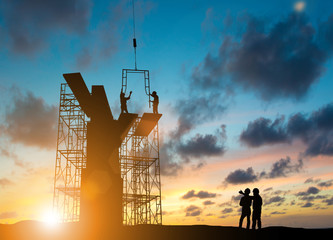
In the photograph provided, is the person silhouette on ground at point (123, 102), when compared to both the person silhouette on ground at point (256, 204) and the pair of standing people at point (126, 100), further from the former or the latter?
the person silhouette on ground at point (256, 204)

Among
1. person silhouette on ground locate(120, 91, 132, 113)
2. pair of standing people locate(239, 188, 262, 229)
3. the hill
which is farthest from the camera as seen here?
person silhouette on ground locate(120, 91, 132, 113)

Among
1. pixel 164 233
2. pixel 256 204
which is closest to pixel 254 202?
pixel 256 204

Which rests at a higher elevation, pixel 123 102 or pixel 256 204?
pixel 123 102

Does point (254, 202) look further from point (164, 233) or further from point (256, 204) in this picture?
point (164, 233)

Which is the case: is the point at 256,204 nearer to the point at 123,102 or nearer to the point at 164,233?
the point at 164,233

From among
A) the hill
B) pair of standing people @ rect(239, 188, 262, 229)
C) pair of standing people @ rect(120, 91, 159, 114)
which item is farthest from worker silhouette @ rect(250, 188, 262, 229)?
pair of standing people @ rect(120, 91, 159, 114)

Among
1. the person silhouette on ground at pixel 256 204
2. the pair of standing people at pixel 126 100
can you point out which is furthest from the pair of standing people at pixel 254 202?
the pair of standing people at pixel 126 100

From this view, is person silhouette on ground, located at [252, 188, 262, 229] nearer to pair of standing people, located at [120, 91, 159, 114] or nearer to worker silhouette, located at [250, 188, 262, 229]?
worker silhouette, located at [250, 188, 262, 229]

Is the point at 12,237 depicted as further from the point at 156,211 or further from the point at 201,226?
the point at 156,211

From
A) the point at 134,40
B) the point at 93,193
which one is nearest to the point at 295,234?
the point at 93,193

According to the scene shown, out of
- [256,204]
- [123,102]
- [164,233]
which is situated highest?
[123,102]

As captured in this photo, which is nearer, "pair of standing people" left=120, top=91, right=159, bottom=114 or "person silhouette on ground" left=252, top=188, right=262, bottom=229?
"person silhouette on ground" left=252, top=188, right=262, bottom=229

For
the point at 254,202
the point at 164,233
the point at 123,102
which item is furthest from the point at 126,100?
the point at 254,202

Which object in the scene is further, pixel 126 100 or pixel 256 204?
pixel 126 100
